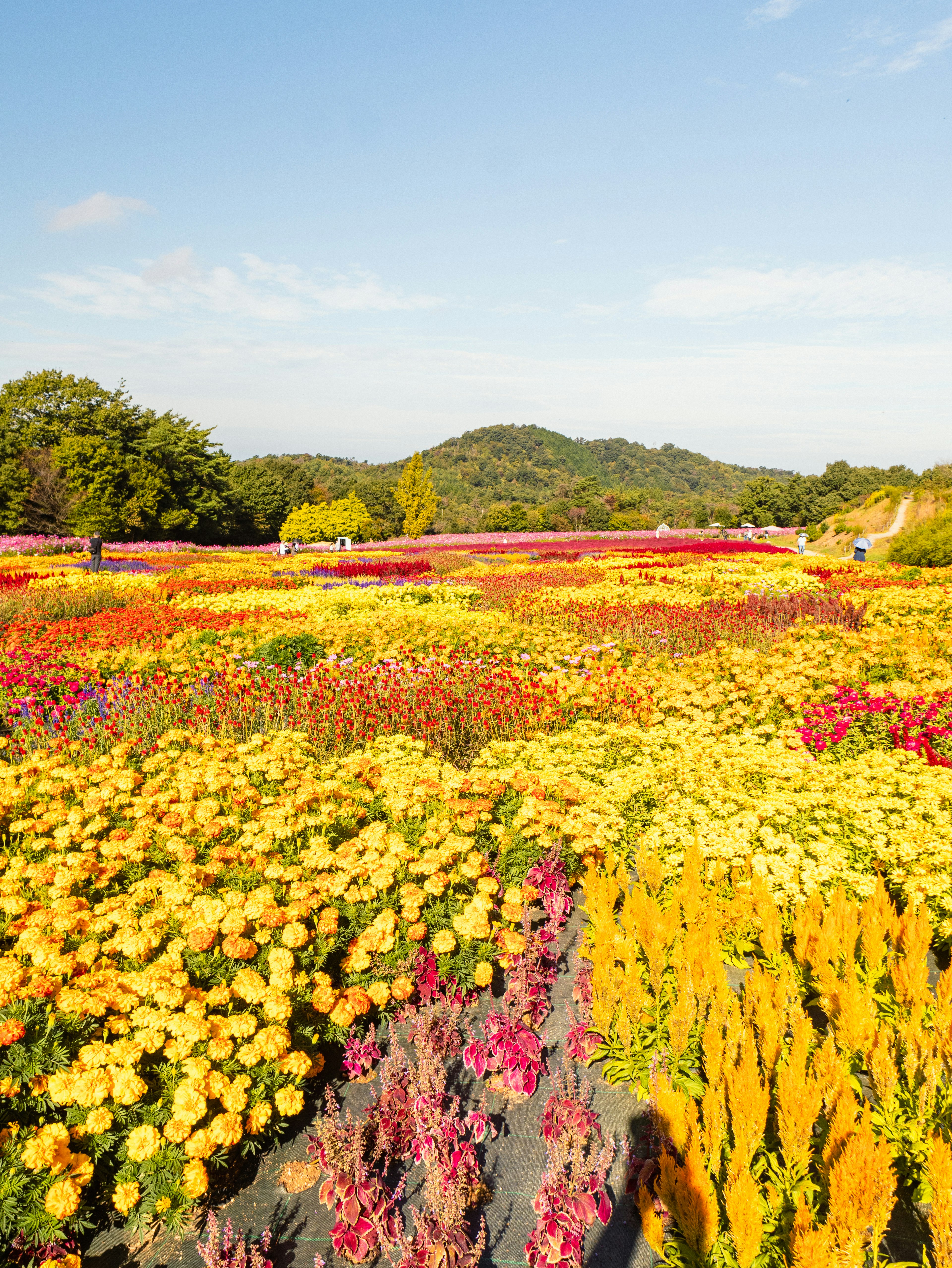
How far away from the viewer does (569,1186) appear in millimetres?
2152

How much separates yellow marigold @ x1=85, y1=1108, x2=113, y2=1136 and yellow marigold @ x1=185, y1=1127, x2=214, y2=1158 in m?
0.25

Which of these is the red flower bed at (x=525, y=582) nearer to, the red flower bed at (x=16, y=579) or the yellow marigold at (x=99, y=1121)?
the red flower bed at (x=16, y=579)

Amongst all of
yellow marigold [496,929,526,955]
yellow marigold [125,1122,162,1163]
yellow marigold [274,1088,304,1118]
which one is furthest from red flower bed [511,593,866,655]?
yellow marigold [125,1122,162,1163]

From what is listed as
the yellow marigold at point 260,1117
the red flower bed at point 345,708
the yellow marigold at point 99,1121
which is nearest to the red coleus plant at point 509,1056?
the yellow marigold at point 260,1117

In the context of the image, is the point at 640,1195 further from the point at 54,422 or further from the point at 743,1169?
the point at 54,422

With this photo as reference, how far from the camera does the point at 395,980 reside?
10.0 ft

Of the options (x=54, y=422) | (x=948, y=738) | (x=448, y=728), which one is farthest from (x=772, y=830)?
(x=54, y=422)

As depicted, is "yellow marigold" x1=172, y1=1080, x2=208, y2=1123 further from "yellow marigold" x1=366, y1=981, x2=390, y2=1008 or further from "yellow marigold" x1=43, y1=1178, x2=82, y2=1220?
"yellow marigold" x1=366, y1=981, x2=390, y2=1008

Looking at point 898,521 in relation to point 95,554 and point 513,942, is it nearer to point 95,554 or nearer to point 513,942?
point 95,554

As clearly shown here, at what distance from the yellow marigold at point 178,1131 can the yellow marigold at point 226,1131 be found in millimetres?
69

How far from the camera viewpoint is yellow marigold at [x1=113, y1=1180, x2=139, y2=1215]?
2086 mm

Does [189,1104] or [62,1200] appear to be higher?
[189,1104]

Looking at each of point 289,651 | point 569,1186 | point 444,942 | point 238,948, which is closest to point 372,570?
point 289,651

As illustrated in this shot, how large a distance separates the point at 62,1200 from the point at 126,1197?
0.18 metres
